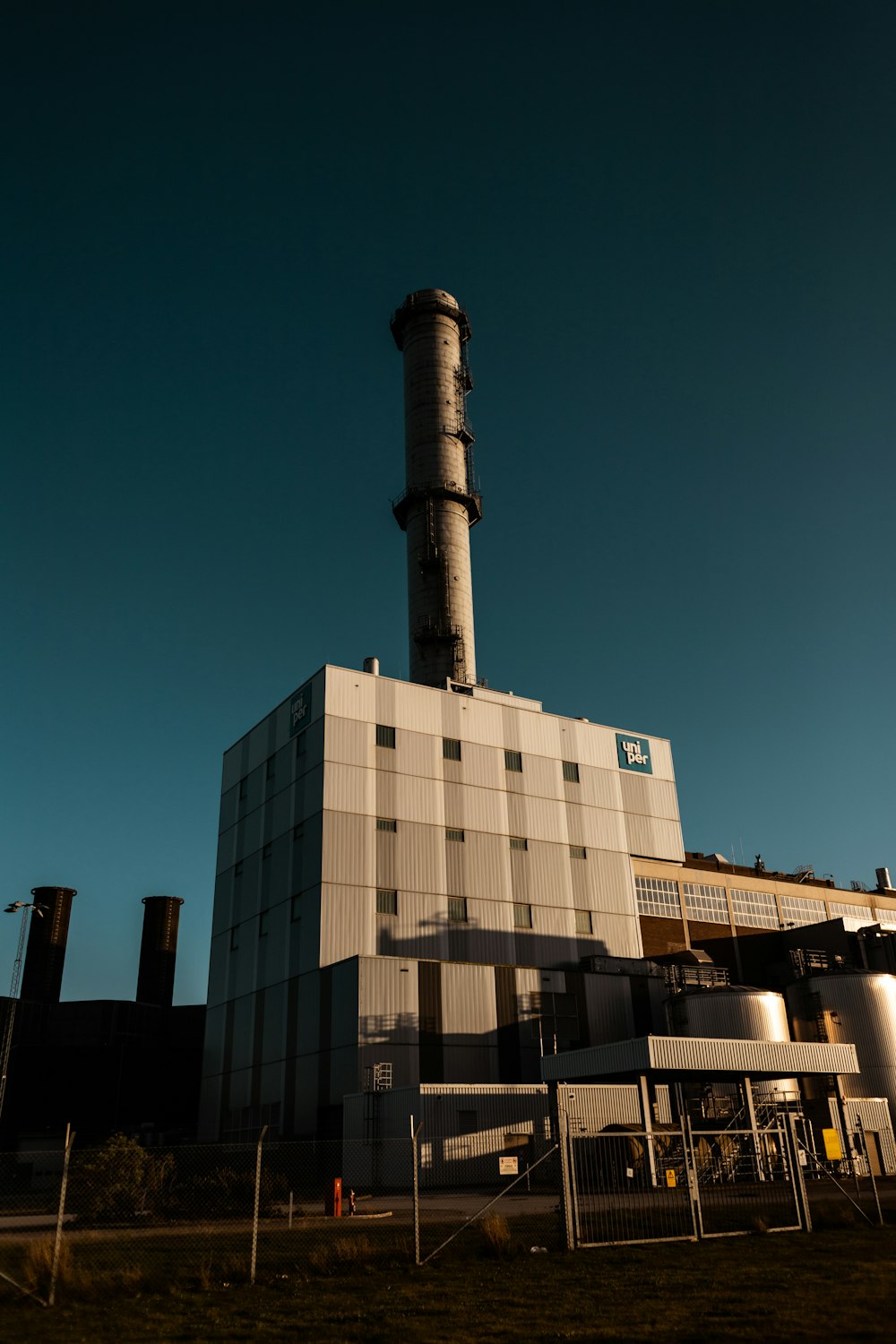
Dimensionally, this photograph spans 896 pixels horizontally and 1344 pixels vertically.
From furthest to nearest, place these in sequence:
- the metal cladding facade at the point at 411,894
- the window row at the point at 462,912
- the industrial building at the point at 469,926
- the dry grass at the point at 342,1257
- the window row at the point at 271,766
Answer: the window row at the point at 271,766 → the window row at the point at 462,912 → the metal cladding facade at the point at 411,894 → the industrial building at the point at 469,926 → the dry grass at the point at 342,1257

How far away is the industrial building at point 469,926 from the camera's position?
45.2 m

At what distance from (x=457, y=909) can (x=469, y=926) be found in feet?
3.84

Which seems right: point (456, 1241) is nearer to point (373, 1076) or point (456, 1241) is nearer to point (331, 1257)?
point (331, 1257)

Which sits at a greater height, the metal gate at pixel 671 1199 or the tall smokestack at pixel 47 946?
the tall smokestack at pixel 47 946

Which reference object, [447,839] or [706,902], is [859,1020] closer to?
[706,902]

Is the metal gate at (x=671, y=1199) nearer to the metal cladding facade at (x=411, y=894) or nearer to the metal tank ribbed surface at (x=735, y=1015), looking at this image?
the metal tank ribbed surface at (x=735, y=1015)

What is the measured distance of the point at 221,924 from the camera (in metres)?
64.3

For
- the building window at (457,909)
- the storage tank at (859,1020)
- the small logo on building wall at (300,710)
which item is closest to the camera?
the storage tank at (859,1020)


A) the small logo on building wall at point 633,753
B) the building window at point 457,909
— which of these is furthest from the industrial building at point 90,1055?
the small logo on building wall at point 633,753

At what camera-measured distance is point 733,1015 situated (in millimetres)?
47531

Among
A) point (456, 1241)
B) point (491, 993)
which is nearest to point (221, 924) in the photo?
point (491, 993)

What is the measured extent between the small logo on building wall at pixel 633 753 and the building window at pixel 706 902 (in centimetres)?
864

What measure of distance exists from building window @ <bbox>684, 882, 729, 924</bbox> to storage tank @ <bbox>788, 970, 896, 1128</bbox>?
15648 mm

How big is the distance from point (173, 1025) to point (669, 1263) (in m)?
71.3
